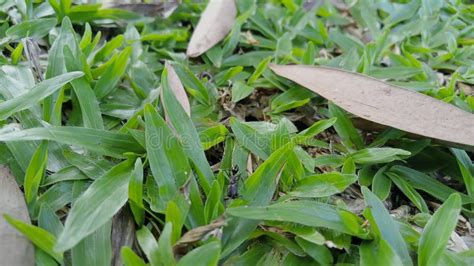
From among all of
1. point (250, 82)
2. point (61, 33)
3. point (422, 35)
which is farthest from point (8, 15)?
point (422, 35)

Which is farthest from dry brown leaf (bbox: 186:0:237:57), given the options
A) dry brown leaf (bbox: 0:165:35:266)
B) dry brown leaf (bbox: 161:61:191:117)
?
dry brown leaf (bbox: 0:165:35:266)

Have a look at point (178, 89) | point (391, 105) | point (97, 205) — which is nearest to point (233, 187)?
point (97, 205)

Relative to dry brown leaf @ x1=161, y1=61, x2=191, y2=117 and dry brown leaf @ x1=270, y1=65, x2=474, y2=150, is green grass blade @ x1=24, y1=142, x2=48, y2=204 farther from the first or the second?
dry brown leaf @ x1=270, y1=65, x2=474, y2=150

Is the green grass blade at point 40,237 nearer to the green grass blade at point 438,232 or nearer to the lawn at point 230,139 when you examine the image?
the lawn at point 230,139

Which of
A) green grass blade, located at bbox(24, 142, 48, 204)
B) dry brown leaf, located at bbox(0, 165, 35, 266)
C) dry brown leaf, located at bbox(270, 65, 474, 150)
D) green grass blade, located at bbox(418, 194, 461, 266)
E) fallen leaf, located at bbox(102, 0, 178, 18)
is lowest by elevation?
dry brown leaf, located at bbox(0, 165, 35, 266)

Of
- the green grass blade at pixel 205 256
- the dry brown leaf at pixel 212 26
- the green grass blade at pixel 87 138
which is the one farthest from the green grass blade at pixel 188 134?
the dry brown leaf at pixel 212 26

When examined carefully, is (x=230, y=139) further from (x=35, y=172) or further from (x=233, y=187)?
(x=35, y=172)
